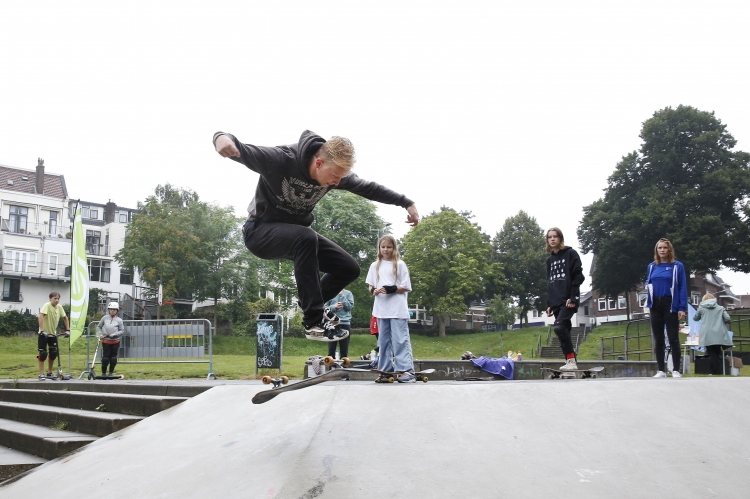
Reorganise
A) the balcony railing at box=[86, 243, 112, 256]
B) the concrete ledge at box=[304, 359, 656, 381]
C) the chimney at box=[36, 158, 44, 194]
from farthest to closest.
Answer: the balcony railing at box=[86, 243, 112, 256], the chimney at box=[36, 158, 44, 194], the concrete ledge at box=[304, 359, 656, 381]

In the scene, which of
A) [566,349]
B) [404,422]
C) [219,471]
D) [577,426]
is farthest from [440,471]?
[566,349]

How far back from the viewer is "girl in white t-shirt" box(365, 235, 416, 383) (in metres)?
6.45

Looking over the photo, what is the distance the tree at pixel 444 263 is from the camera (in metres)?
51.9

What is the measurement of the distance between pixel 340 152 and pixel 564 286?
167 inches

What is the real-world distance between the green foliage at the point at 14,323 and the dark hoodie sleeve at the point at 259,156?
38.6m

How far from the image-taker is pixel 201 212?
149 feet

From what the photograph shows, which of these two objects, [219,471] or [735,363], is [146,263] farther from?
[219,471]

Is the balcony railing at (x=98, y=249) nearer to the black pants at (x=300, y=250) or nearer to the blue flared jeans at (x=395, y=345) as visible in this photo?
the blue flared jeans at (x=395, y=345)

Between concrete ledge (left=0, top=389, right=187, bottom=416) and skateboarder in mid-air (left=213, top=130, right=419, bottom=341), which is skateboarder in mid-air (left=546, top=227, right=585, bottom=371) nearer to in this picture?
skateboarder in mid-air (left=213, top=130, right=419, bottom=341)

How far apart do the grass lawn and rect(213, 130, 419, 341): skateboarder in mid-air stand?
600 cm

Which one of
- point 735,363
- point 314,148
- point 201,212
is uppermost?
point 201,212

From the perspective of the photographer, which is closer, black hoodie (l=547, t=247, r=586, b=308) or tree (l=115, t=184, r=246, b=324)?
black hoodie (l=547, t=247, r=586, b=308)

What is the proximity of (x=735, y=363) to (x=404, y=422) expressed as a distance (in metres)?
11.2

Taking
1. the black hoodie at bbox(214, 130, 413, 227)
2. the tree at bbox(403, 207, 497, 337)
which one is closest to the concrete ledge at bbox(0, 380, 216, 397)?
the black hoodie at bbox(214, 130, 413, 227)
